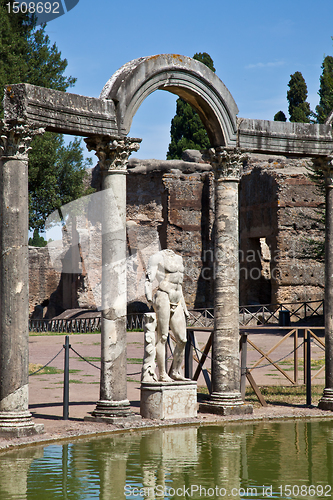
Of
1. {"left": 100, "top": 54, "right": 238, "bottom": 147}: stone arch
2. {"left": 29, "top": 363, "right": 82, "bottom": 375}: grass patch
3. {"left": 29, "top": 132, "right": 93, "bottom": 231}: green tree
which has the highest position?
{"left": 29, "top": 132, "right": 93, "bottom": 231}: green tree

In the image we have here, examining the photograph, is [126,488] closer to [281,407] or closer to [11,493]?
[11,493]

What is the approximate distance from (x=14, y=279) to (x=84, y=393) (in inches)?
151

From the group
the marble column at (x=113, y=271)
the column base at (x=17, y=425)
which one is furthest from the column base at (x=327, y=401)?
the column base at (x=17, y=425)

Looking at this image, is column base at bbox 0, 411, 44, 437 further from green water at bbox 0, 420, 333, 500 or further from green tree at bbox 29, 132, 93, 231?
green tree at bbox 29, 132, 93, 231

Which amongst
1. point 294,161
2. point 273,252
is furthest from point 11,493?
point 294,161

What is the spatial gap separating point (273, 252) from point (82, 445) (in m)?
18.0

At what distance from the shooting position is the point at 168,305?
26.9 feet

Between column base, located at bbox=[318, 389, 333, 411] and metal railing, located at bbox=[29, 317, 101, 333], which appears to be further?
metal railing, located at bbox=[29, 317, 101, 333]

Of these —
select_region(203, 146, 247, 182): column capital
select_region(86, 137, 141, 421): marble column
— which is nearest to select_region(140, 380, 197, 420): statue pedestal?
select_region(86, 137, 141, 421): marble column

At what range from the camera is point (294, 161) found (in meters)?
24.9

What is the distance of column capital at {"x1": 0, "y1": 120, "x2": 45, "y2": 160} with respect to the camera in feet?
22.4

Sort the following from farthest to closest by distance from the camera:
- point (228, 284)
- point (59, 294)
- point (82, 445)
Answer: point (59, 294), point (228, 284), point (82, 445)

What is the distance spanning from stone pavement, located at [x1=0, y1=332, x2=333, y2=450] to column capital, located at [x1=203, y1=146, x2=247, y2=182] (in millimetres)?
2992

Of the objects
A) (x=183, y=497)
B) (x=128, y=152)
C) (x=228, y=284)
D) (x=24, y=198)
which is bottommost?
(x=183, y=497)
